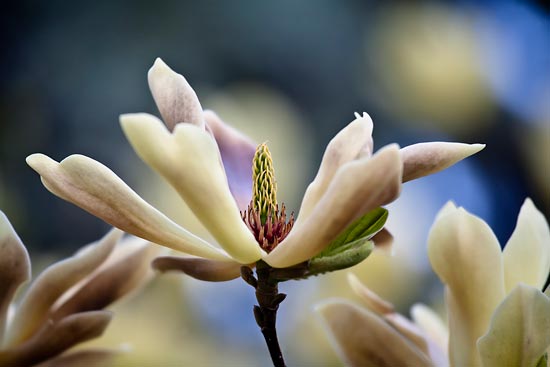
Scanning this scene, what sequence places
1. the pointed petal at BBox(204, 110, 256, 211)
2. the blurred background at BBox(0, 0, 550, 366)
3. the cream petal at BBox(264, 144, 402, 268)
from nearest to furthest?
the cream petal at BBox(264, 144, 402, 268), the pointed petal at BBox(204, 110, 256, 211), the blurred background at BBox(0, 0, 550, 366)

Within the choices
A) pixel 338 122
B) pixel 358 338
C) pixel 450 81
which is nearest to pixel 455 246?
pixel 358 338

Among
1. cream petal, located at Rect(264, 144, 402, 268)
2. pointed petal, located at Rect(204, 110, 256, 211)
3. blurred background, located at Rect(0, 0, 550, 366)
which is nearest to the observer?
cream petal, located at Rect(264, 144, 402, 268)

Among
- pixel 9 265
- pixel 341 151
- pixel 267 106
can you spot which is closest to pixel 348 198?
pixel 341 151

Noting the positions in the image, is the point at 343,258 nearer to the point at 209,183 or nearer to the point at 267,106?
the point at 209,183

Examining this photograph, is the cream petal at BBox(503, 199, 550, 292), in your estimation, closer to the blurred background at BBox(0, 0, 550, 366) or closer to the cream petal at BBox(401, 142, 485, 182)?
the cream petal at BBox(401, 142, 485, 182)

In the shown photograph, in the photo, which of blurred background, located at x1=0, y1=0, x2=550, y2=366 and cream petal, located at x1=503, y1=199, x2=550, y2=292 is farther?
blurred background, located at x1=0, y1=0, x2=550, y2=366

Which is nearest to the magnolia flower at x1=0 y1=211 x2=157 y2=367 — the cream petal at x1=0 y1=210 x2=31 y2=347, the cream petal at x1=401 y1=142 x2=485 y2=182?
the cream petal at x1=0 y1=210 x2=31 y2=347
